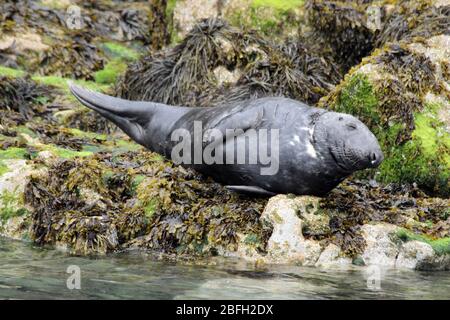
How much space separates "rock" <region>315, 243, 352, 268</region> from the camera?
20.0 ft

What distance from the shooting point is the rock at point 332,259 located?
20.0ft

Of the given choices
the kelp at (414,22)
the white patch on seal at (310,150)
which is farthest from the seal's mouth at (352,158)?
the kelp at (414,22)

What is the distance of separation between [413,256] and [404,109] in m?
2.25

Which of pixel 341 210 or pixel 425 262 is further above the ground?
pixel 341 210

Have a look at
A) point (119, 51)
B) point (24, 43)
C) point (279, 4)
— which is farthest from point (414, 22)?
point (24, 43)

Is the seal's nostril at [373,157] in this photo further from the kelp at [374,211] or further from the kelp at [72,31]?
the kelp at [72,31]

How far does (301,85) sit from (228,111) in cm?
279

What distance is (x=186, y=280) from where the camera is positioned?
539 cm

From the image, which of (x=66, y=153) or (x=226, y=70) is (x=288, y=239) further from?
(x=226, y=70)

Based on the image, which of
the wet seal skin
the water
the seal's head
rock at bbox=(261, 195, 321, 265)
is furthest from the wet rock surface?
the seal's head

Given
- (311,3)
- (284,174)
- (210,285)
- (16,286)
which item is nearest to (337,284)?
(210,285)

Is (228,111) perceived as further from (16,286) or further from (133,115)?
(16,286)

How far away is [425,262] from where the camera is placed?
6.12 metres

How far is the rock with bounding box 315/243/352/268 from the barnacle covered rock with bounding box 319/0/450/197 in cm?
201
